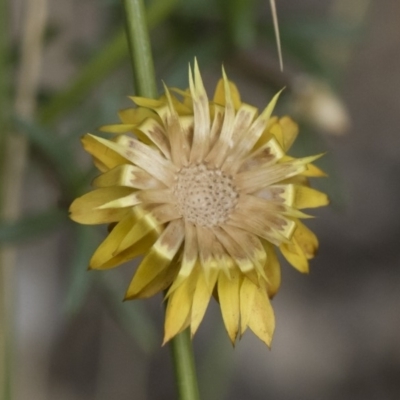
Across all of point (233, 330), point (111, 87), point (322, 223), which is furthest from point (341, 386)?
point (233, 330)

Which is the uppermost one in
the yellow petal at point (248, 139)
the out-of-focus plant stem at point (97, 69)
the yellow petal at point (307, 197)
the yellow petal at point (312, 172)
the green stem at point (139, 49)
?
the out-of-focus plant stem at point (97, 69)

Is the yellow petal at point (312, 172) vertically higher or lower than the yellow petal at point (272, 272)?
higher

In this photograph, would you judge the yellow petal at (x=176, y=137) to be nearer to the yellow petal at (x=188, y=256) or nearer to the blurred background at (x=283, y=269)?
the yellow petal at (x=188, y=256)

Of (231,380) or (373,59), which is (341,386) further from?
(373,59)

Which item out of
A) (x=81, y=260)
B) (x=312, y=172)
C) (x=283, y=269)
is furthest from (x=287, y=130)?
(x=283, y=269)

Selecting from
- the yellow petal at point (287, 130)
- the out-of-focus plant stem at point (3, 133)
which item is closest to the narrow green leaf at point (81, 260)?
the out-of-focus plant stem at point (3, 133)

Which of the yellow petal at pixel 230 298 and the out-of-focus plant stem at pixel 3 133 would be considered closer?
the yellow petal at pixel 230 298

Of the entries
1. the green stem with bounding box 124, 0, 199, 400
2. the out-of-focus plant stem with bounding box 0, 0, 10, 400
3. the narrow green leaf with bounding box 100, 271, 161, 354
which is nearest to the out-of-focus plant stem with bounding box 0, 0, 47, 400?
the out-of-focus plant stem with bounding box 0, 0, 10, 400
